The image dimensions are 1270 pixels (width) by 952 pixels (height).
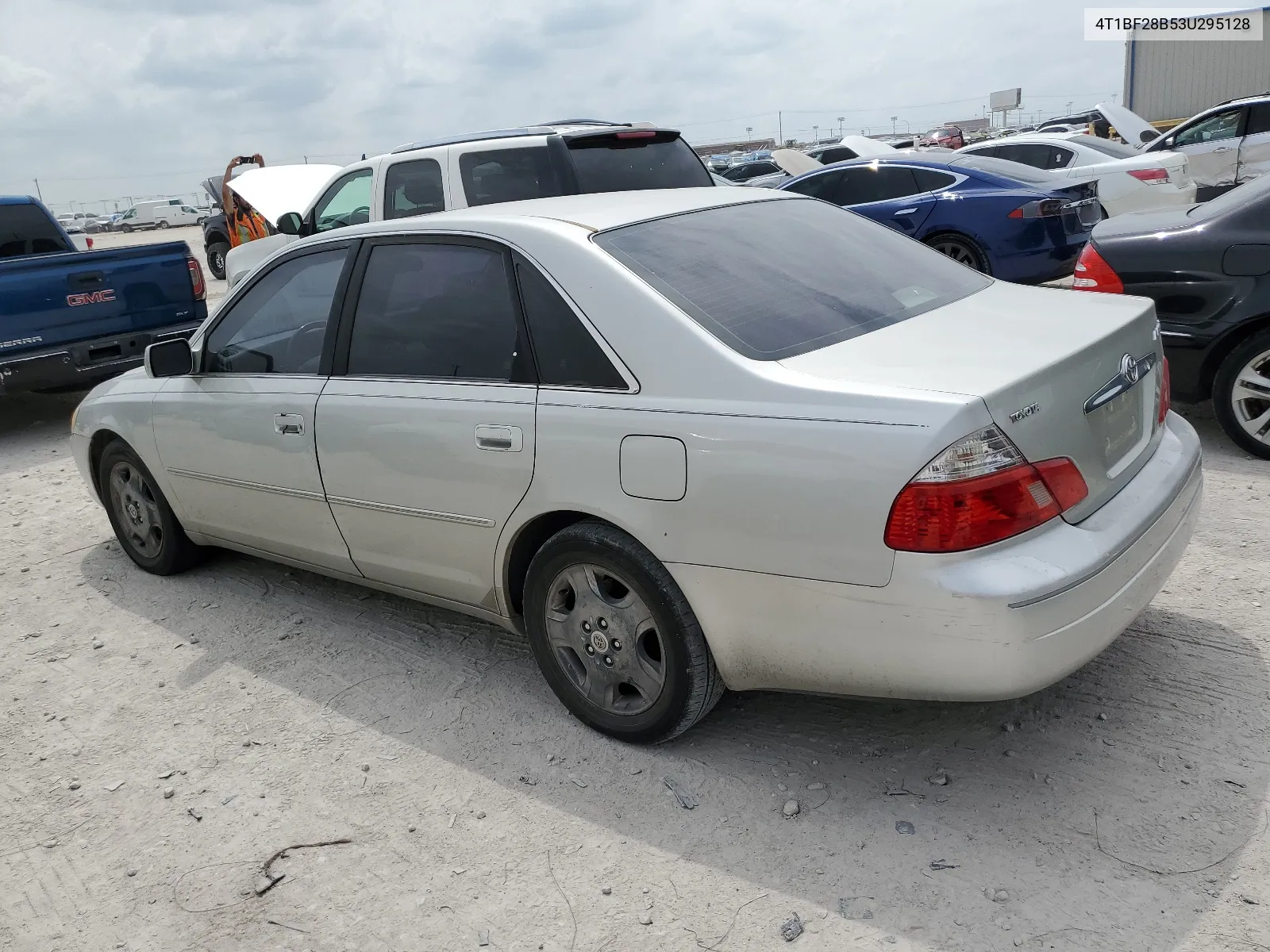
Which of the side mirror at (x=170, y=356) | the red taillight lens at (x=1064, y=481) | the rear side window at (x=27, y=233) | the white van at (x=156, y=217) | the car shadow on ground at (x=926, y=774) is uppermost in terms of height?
the white van at (x=156, y=217)

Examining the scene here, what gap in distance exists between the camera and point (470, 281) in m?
3.43

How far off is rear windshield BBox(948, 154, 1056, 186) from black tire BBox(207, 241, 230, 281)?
13.4 m

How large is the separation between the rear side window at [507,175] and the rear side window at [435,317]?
11.2 ft

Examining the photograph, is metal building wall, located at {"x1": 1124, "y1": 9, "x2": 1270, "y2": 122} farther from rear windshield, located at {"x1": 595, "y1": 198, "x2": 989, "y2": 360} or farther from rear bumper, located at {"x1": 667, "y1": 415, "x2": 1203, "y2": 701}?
rear bumper, located at {"x1": 667, "y1": 415, "x2": 1203, "y2": 701}

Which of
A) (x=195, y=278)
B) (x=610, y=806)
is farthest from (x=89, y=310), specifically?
(x=610, y=806)

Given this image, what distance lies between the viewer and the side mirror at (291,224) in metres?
8.77

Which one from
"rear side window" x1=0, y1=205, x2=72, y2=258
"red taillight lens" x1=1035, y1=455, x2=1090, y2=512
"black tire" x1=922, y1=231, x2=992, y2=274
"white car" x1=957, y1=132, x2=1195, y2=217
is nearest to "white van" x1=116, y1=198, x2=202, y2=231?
"rear side window" x1=0, y1=205, x2=72, y2=258

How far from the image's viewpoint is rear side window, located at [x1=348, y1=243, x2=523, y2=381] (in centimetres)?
332

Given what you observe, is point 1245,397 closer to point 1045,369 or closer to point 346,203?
point 1045,369

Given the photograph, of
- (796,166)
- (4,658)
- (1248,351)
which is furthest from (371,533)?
(796,166)

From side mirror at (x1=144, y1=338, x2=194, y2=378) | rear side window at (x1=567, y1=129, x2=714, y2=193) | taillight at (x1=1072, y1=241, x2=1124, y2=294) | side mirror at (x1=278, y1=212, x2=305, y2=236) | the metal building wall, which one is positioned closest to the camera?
side mirror at (x1=144, y1=338, x2=194, y2=378)

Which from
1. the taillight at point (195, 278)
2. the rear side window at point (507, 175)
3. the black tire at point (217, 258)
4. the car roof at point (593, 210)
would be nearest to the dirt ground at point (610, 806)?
the car roof at point (593, 210)

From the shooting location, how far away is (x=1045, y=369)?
2.63 m

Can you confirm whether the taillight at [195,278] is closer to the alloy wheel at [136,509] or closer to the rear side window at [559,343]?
the alloy wheel at [136,509]
